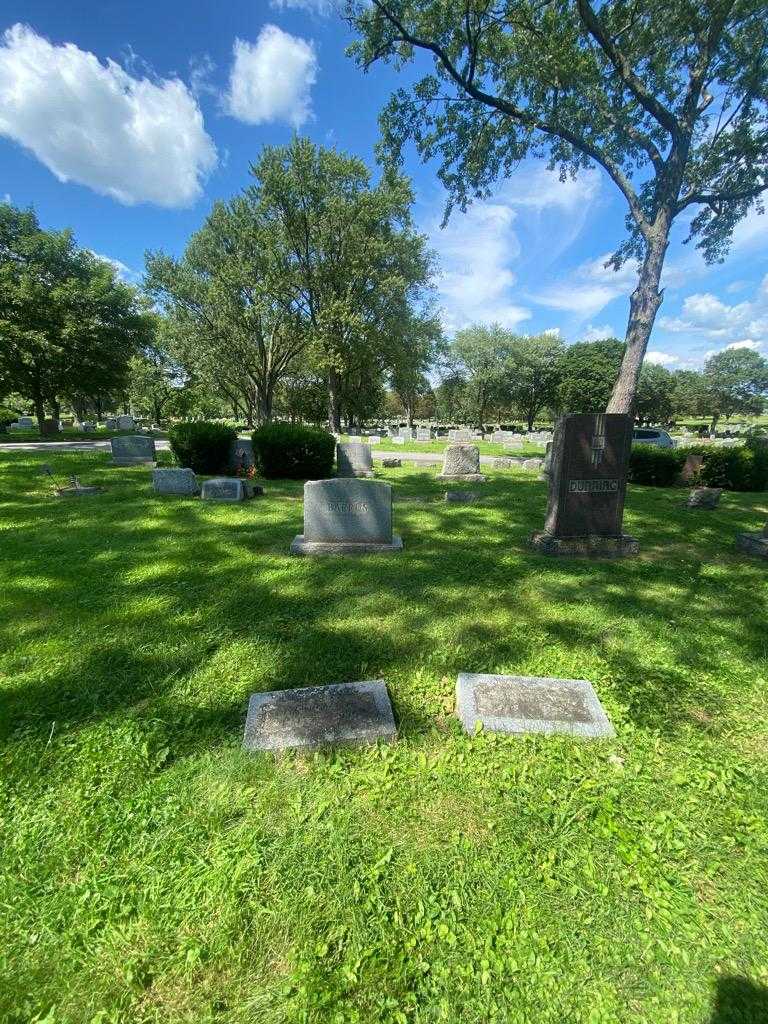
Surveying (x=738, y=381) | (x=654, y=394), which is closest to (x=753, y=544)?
(x=654, y=394)

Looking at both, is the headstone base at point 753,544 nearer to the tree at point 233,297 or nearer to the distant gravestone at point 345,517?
the distant gravestone at point 345,517

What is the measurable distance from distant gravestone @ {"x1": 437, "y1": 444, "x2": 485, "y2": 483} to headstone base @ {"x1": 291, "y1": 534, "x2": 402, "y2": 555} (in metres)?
6.35

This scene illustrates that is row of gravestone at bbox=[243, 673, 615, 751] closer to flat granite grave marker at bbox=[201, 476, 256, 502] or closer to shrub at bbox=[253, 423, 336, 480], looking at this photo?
flat granite grave marker at bbox=[201, 476, 256, 502]

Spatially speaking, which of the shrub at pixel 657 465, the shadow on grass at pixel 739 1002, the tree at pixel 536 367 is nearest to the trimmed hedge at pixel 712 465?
the shrub at pixel 657 465

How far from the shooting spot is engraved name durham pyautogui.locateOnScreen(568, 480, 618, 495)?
18.0ft

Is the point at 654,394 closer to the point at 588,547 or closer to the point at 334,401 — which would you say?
the point at 334,401

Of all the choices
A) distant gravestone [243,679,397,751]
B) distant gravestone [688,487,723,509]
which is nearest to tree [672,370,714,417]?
distant gravestone [688,487,723,509]

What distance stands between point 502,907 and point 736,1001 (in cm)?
75

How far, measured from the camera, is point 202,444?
10953 millimetres

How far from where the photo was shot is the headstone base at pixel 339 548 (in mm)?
5285

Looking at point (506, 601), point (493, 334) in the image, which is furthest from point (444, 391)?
point (506, 601)

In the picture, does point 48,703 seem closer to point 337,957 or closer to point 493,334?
point 337,957

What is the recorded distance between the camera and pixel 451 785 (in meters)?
2.09

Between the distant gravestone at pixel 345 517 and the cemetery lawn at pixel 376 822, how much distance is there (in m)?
1.30
